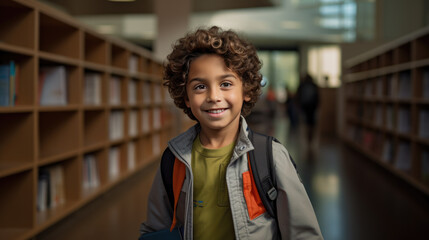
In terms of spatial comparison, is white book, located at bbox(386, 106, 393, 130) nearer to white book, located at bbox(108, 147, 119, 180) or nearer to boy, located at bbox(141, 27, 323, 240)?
white book, located at bbox(108, 147, 119, 180)

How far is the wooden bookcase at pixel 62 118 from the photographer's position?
242 centimetres

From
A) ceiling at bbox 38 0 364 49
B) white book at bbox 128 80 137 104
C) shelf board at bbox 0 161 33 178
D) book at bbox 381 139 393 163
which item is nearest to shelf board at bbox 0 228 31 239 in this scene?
shelf board at bbox 0 161 33 178

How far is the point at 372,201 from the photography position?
3.55 meters

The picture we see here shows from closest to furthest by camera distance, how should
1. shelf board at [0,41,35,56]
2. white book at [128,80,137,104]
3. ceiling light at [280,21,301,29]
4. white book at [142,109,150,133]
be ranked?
1. shelf board at [0,41,35,56]
2. white book at [128,80,137,104]
3. white book at [142,109,150,133]
4. ceiling light at [280,21,301,29]

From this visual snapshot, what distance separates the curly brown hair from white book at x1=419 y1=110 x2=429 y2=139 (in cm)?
309

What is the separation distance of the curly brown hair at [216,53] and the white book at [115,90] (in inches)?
115

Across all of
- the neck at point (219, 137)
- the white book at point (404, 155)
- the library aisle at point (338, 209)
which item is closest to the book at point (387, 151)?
the library aisle at point (338, 209)

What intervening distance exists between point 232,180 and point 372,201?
2.80 meters

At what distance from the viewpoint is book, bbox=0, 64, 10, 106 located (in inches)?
91.5

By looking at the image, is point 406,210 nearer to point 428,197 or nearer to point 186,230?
point 428,197

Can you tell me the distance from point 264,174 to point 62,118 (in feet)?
8.00

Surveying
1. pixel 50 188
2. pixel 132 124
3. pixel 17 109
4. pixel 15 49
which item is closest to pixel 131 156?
pixel 132 124

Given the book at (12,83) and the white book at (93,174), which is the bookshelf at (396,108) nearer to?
the white book at (93,174)

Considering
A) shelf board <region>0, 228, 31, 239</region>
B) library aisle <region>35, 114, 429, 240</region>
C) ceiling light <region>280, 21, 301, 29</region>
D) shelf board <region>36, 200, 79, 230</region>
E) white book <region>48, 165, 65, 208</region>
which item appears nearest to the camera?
shelf board <region>0, 228, 31, 239</region>
